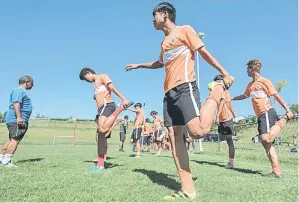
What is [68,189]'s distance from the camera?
13.6ft

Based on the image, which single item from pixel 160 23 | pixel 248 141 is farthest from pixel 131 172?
pixel 248 141

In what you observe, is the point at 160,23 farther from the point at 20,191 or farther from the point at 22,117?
the point at 22,117

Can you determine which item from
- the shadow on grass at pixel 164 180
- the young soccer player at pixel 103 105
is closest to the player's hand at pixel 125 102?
the young soccer player at pixel 103 105

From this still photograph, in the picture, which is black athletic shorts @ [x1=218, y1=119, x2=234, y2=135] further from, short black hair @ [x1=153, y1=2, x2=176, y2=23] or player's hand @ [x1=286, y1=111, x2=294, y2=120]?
short black hair @ [x1=153, y1=2, x2=176, y2=23]

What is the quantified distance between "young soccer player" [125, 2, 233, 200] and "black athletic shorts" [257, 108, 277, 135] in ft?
9.21

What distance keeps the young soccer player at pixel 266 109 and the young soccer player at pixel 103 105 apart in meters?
2.64

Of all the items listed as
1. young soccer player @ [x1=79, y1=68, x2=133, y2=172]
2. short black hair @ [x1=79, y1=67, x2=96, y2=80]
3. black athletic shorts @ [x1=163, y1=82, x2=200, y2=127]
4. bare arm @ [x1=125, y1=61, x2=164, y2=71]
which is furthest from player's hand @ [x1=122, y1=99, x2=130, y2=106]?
black athletic shorts @ [x1=163, y1=82, x2=200, y2=127]

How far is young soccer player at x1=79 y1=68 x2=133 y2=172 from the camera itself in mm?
6281

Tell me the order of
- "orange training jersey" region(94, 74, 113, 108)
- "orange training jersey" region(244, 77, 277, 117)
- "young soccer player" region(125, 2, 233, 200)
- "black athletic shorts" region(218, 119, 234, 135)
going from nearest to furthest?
"young soccer player" region(125, 2, 233, 200), "orange training jersey" region(244, 77, 277, 117), "orange training jersey" region(94, 74, 113, 108), "black athletic shorts" region(218, 119, 234, 135)

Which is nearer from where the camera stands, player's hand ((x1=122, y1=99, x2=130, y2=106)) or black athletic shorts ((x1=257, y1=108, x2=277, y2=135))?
player's hand ((x1=122, y1=99, x2=130, y2=106))

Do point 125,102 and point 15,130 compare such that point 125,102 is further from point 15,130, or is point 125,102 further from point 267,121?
point 15,130

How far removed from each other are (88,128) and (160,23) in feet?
137

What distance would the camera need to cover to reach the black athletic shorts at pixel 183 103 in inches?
149

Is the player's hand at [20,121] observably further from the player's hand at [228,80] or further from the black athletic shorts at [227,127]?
the player's hand at [228,80]
